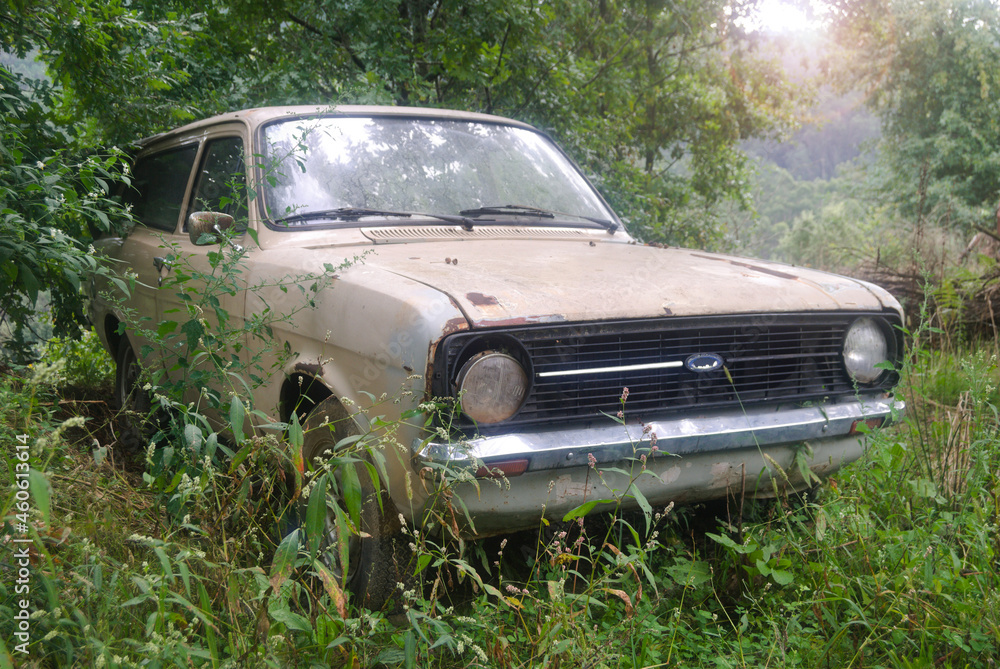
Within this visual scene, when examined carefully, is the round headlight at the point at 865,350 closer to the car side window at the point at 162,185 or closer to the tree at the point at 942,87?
Result: the car side window at the point at 162,185

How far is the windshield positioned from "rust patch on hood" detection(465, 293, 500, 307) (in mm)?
1128

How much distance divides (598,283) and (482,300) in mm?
481

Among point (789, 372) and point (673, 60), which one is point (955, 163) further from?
point (789, 372)

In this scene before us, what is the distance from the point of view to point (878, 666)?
207cm

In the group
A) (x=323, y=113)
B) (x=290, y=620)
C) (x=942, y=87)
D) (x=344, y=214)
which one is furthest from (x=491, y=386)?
(x=942, y=87)

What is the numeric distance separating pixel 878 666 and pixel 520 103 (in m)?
6.36

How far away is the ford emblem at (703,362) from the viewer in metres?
2.39

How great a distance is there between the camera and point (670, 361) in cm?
238

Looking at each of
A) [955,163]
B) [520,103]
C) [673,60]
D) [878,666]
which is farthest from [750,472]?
[955,163]

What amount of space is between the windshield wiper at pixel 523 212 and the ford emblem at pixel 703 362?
4.34 ft

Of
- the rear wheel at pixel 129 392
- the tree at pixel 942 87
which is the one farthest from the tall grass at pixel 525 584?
the tree at pixel 942 87

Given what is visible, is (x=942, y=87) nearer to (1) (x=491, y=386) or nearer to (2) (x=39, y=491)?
(1) (x=491, y=386)

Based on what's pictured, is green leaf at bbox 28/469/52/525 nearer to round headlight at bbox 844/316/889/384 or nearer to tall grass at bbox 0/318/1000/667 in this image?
tall grass at bbox 0/318/1000/667

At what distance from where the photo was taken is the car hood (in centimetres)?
217
